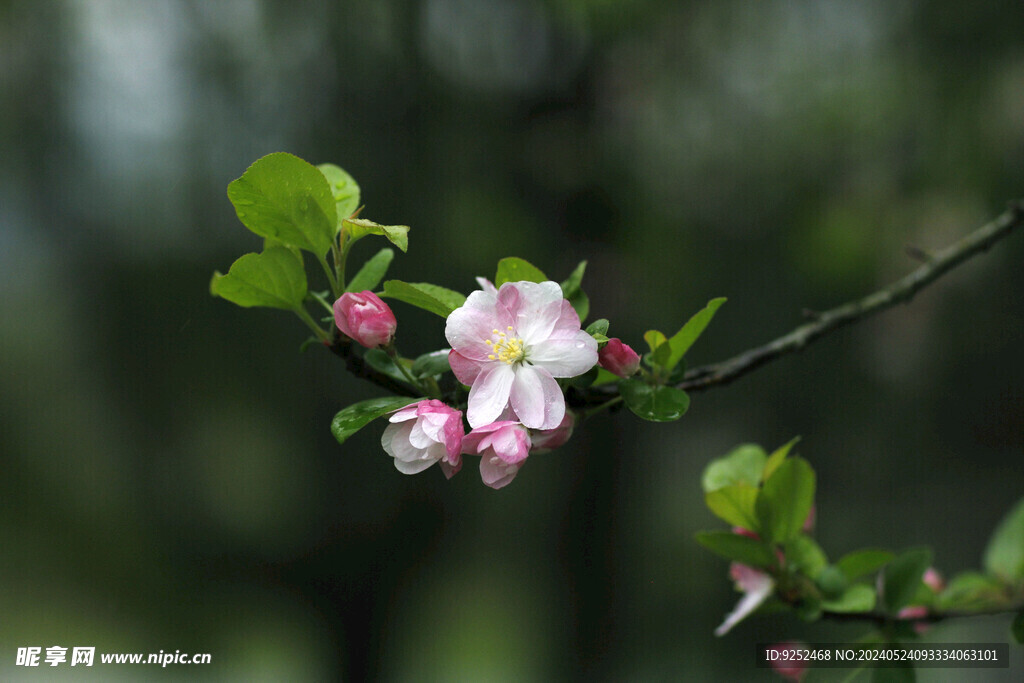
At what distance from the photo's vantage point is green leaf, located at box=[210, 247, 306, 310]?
371 mm

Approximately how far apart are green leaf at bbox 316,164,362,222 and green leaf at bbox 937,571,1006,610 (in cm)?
57

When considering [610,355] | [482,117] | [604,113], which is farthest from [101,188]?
[610,355]

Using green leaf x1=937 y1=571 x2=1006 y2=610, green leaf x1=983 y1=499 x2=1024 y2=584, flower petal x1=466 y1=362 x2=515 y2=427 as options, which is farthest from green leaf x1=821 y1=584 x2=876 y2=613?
flower petal x1=466 y1=362 x2=515 y2=427

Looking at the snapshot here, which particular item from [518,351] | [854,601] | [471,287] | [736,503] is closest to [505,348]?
[518,351]

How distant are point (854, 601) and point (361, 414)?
40 centimetres

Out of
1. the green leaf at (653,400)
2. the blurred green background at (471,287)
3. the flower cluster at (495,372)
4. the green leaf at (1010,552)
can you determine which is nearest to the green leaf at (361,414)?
the flower cluster at (495,372)

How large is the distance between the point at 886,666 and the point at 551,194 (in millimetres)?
1580

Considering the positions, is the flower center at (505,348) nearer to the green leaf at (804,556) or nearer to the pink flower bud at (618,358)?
the pink flower bud at (618,358)

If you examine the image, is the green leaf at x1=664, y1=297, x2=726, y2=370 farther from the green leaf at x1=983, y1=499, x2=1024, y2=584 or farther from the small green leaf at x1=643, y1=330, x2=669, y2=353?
the green leaf at x1=983, y1=499, x2=1024, y2=584

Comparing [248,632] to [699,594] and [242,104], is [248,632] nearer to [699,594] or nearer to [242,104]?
[699,594]

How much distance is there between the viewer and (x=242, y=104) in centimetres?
203

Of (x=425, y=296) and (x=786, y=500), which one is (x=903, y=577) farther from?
(x=425, y=296)

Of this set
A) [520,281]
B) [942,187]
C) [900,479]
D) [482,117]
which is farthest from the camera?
[900,479]

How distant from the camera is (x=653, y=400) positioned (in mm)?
363
